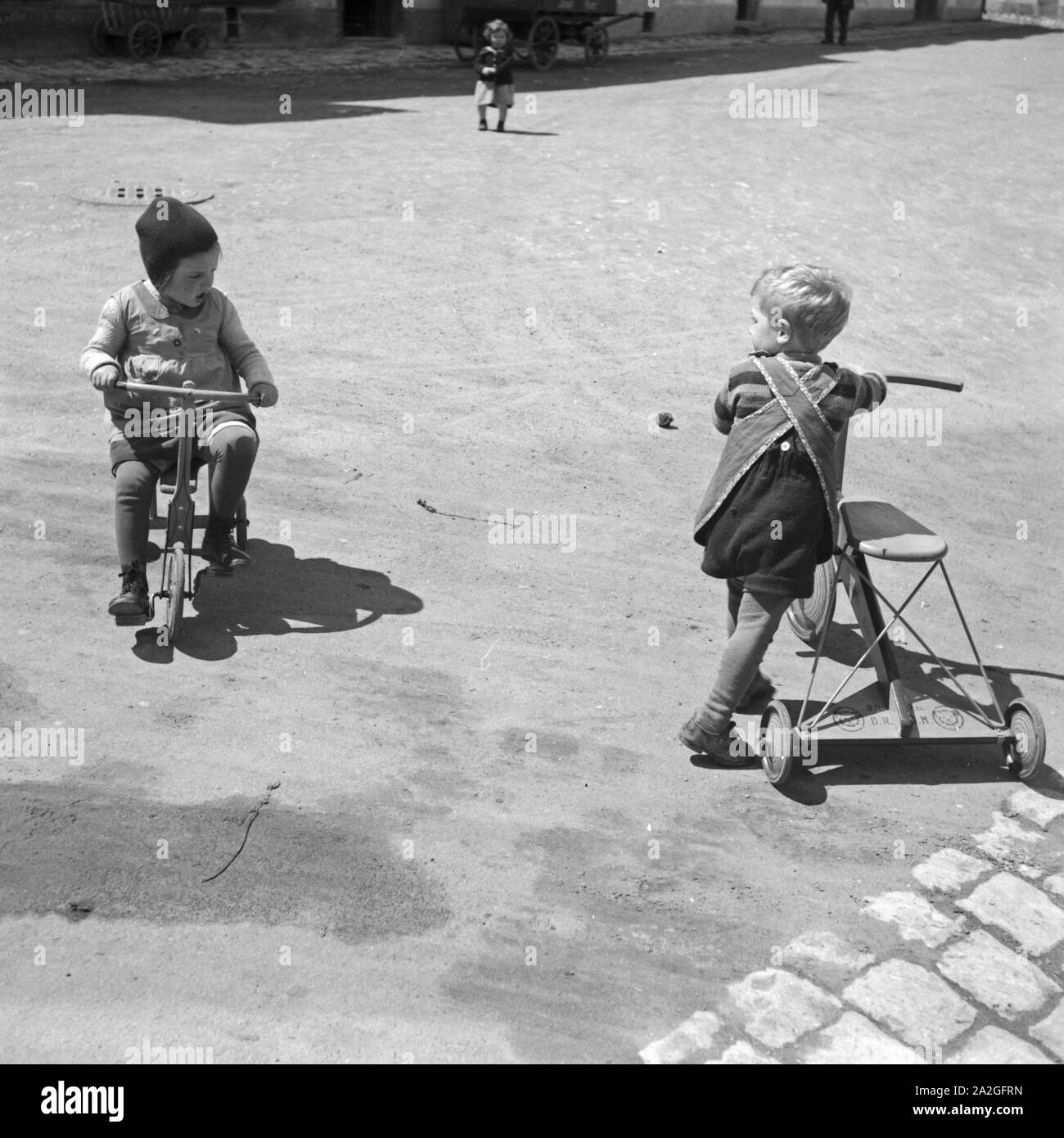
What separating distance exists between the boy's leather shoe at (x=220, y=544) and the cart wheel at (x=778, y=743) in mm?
2362

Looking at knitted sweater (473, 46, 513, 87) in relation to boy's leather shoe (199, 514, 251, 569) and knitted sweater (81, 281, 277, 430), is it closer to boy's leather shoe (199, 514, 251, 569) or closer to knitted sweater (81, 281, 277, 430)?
knitted sweater (81, 281, 277, 430)

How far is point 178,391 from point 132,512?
0.54 meters

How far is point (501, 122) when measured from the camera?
1602cm

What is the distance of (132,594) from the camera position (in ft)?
18.1

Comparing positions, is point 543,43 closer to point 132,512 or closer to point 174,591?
point 132,512

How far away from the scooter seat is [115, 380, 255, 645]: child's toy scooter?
7.98 ft

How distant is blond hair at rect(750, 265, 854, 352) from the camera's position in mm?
4586

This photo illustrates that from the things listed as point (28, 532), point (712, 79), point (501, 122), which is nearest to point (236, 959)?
point (28, 532)

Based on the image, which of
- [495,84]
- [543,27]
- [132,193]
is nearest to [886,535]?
[132,193]

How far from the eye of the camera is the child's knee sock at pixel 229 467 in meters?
5.62

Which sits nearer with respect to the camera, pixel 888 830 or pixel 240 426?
pixel 888 830

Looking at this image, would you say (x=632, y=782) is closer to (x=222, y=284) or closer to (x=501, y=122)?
(x=222, y=284)

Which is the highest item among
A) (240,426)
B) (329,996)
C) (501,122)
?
(501,122)

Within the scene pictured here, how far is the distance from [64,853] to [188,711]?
0.93m
